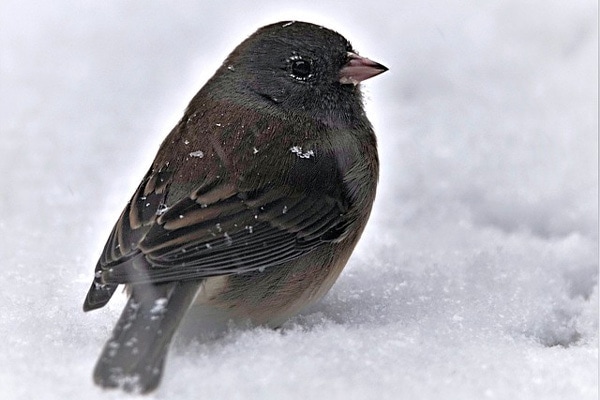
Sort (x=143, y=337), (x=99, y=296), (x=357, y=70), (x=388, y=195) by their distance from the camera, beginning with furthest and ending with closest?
(x=388, y=195)
(x=357, y=70)
(x=99, y=296)
(x=143, y=337)

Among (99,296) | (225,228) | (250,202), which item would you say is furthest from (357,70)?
(99,296)

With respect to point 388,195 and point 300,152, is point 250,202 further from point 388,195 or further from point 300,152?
point 388,195

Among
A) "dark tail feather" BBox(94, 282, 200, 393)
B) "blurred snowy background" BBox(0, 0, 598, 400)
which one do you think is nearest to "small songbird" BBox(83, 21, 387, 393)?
"dark tail feather" BBox(94, 282, 200, 393)

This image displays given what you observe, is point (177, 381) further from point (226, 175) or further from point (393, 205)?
point (393, 205)

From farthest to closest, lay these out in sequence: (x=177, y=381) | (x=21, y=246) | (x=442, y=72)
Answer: (x=442, y=72), (x=21, y=246), (x=177, y=381)

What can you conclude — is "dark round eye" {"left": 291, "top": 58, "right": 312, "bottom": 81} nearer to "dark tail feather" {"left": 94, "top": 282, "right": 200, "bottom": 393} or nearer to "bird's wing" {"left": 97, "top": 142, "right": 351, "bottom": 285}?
"bird's wing" {"left": 97, "top": 142, "right": 351, "bottom": 285}

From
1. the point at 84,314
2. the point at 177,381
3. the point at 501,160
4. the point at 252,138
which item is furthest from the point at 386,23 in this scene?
the point at 177,381

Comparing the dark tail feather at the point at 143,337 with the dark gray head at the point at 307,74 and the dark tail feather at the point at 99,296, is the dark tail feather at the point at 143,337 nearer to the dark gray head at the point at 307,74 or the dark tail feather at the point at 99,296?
the dark tail feather at the point at 99,296

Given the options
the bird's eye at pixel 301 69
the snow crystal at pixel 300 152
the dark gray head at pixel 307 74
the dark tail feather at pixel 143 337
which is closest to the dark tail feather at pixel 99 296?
the dark tail feather at pixel 143 337
